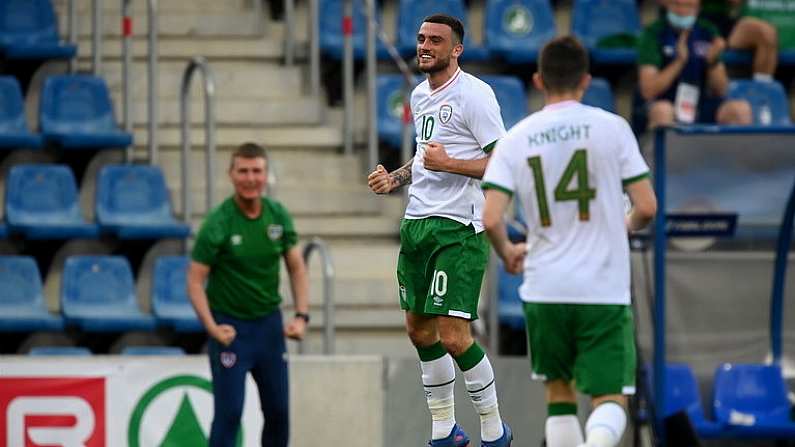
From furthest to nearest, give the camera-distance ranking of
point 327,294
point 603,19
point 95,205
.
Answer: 1. point 603,19
2. point 95,205
3. point 327,294

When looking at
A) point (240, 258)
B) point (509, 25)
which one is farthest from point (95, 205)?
point (509, 25)

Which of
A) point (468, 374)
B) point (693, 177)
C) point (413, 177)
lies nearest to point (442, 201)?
point (413, 177)

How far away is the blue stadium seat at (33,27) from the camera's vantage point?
14445 mm

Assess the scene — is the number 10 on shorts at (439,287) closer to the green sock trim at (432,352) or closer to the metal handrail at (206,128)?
the green sock trim at (432,352)

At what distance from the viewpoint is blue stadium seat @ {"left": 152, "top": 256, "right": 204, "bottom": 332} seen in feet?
43.0

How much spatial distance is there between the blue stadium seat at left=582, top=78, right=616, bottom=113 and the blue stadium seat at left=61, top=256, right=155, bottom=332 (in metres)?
4.08

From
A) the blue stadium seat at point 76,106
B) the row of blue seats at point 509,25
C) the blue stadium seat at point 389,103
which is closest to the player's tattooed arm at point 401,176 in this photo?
the blue stadium seat at point 76,106

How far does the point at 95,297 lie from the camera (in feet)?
43.3

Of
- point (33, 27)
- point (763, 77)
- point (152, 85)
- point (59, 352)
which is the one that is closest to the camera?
point (59, 352)

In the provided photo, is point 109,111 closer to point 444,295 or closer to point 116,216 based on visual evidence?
point 116,216

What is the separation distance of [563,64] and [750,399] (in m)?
5.83

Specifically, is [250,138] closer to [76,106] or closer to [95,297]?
[76,106]

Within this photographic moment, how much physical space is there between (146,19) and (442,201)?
702 centimetres

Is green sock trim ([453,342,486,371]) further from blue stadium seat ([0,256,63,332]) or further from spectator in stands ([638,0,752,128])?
spectator in stands ([638,0,752,128])
